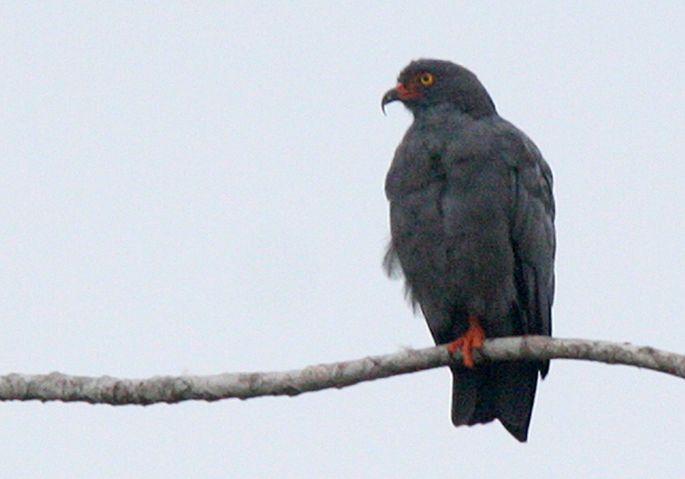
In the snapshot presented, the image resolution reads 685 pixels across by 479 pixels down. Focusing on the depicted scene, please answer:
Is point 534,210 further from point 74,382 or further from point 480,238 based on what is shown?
point 74,382

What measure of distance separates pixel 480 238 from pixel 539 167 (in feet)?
2.16

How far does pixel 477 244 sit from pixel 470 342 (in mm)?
522

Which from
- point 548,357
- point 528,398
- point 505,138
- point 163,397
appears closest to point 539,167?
point 505,138

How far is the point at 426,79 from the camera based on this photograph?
8.05 m

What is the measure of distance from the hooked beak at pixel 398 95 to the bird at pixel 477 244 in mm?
320

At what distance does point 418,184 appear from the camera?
7211 millimetres

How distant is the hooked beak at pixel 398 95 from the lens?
799 cm

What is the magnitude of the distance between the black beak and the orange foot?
153 centimetres

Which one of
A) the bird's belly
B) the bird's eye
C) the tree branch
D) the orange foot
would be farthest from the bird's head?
the tree branch

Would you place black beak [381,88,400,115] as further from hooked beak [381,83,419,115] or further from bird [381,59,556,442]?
bird [381,59,556,442]

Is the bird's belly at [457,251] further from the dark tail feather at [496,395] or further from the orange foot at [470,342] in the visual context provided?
the dark tail feather at [496,395]

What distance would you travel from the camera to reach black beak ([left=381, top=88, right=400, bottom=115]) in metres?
8.07

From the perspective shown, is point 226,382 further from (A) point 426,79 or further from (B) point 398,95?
(A) point 426,79

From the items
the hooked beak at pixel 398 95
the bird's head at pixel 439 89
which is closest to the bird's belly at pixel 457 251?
the bird's head at pixel 439 89
